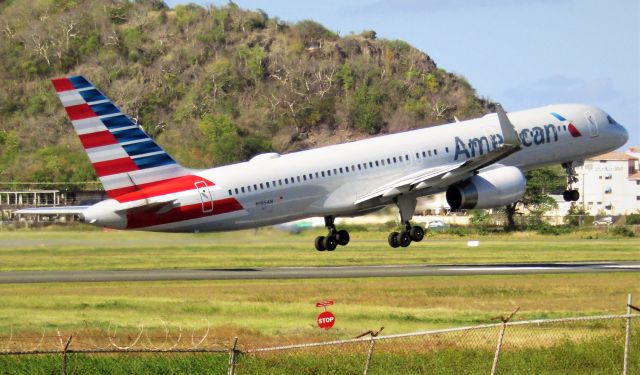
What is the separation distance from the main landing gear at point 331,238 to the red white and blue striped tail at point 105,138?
38.2 ft

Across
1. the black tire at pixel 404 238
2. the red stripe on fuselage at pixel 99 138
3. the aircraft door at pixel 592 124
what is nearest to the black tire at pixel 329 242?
the black tire at pixel 404 238

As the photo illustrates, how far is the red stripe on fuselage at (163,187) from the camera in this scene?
60469 millimetres

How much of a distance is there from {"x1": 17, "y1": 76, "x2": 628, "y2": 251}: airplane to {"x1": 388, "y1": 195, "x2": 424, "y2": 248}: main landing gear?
5 centimetres

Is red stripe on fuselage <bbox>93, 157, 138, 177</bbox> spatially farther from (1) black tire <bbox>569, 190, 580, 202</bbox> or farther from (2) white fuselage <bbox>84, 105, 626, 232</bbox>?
(1) black tire <bbox>569, 190, 580, 202</bbox>

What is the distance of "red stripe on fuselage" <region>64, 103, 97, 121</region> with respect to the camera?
198 feet

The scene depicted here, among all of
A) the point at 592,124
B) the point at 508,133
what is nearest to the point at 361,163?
the point at 508,133

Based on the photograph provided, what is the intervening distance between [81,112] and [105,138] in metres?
1.58

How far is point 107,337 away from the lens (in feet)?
136

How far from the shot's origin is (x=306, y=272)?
6400cm

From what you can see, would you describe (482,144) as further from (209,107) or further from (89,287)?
(209,107)

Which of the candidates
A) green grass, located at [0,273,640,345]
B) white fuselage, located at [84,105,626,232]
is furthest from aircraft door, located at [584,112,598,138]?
green grass, located at [0,273,640,345]

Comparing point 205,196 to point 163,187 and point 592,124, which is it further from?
point 592,124

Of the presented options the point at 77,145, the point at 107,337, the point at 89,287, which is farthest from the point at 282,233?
the point at 77,145

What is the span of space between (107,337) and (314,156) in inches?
1013
